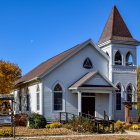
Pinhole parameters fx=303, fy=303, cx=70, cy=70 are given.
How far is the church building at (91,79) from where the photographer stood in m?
23.9

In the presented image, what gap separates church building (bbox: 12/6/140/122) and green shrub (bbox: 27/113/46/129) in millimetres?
1051

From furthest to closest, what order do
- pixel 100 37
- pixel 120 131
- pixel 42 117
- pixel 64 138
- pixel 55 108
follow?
pixel 100 37 < pixel 55 108 < pixel 42 117 < pixel 120 131 < pixel 64 138

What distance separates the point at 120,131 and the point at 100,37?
11763 millimetres

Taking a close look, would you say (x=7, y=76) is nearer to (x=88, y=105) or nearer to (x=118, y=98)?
(x=88, y=105)

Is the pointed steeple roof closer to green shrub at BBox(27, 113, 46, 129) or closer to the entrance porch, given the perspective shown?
the entrance porch

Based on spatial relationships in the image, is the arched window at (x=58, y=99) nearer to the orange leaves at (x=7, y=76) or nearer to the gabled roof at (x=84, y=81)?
the gabled roof at (x=84, y=81)

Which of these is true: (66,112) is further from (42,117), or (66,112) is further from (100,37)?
(100,37)

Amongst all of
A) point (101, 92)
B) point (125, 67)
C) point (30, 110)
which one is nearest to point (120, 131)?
point (101, 92)

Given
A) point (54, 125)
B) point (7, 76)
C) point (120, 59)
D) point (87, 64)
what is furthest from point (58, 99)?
point (7, 76)

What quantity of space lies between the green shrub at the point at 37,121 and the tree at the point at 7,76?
18704 millimetres

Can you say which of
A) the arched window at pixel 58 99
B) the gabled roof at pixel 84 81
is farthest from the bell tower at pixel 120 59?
the arched window at pixel 58 99

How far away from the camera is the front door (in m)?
25.3

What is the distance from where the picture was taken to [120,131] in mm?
19641

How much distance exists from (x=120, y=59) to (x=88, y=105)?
5.28m
